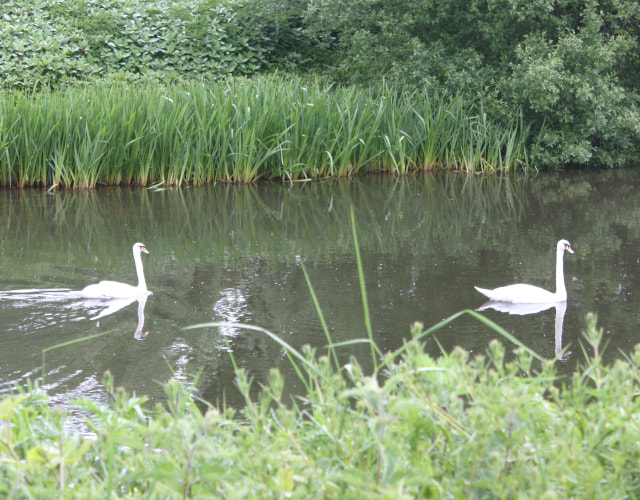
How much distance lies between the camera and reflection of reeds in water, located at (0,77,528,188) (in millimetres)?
12539

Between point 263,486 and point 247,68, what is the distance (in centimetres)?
1704

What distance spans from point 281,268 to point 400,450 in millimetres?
6136

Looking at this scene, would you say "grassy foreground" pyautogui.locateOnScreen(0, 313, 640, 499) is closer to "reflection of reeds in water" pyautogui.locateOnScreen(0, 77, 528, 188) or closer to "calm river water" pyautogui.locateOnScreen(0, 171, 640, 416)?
"calm river water" pyautogui.locateOnScreen(0, 171, 640, 416)

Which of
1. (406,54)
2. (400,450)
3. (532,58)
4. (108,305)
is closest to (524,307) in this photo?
(108,305)

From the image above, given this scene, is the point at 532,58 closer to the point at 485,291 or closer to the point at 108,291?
the point at 485,291

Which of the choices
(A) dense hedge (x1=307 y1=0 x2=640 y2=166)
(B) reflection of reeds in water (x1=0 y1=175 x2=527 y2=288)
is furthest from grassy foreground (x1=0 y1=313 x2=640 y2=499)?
(A) dense hedge (x1=307 y1=0 x2=640 y2=166)

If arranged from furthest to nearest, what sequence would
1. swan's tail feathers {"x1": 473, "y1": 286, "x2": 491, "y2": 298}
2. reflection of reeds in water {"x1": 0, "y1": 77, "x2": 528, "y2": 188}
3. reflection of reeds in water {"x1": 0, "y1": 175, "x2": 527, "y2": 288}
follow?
reflection of reeds in water {"x1": 0, "y1": 77, "x2": 528, "y2": 188}, reflection of reeds in water {"x1": 0, "y1": 175, "x2": 527, "y2": 288}, swan's tail feathers {"x1": 473, "y1": 286, "x2": 491, "y2": 298}

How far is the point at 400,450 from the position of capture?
7.45ft

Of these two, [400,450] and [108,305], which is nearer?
[400,450]

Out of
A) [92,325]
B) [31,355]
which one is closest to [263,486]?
[31,355]

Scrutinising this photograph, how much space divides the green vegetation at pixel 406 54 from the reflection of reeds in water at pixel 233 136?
184 millimetres

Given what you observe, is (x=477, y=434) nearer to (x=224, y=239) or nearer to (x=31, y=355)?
(x=31, y=355)

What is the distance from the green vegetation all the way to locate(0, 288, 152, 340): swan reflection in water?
18.4 ft

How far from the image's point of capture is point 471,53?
15.1m
